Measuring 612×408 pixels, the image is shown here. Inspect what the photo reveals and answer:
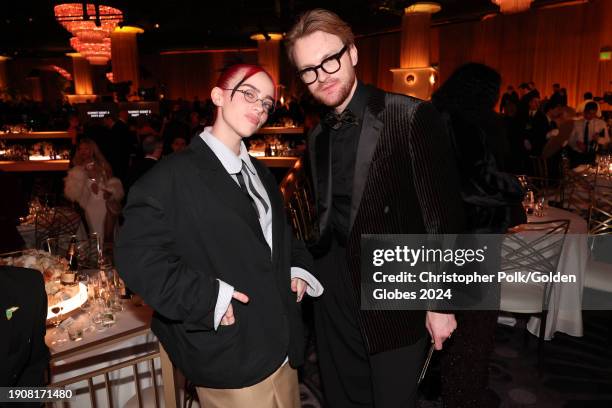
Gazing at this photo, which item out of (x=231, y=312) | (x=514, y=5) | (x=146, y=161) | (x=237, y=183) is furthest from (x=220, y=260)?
(x=514, y=5)

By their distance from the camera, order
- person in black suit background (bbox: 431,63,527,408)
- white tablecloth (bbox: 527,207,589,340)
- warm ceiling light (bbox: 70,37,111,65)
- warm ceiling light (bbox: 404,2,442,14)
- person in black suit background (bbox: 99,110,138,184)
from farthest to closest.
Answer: warm ceiling light (bbox: 404,2,442,14) → warm ceiling light (bbox: 70,37,111,65) → person in black suit background (bbox: 99,110,138,184) → white tablecloth (bbox: 527,207,589,340) → person in black suit background (bbox: 431,63,527,408)

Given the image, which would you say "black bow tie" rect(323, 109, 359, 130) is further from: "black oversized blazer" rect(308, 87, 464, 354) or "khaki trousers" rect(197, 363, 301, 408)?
"khaki trousers" rect(197, 363, 301, 408)

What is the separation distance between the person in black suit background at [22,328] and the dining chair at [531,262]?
2.63 metres

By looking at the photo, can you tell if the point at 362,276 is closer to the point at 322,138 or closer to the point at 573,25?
the point at 322,138

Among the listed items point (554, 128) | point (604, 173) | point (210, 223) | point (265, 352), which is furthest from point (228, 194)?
point (554, 128)

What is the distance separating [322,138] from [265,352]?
34.1 inches

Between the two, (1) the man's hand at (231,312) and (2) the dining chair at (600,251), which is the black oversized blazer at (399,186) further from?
(2) the dining chair at (600,251)

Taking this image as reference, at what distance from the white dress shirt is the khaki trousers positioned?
0.97 feet

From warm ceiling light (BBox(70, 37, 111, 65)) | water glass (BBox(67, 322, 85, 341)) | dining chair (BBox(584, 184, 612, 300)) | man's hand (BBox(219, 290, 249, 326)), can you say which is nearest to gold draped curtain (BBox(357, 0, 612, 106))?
dining chair (BBox(584, 184, 612, 300))

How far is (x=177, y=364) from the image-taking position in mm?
1528

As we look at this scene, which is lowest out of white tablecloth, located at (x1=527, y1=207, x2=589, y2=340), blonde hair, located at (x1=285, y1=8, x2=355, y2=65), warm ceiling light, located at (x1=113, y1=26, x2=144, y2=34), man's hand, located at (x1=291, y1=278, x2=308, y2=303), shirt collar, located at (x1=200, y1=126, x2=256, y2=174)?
white tablecloth, located at (x1=527, y1=207, x2=589, y2=340)

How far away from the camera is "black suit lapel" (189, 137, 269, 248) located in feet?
4.72

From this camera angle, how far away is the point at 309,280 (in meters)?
1.76

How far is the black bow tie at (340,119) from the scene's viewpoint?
1.74 metres
